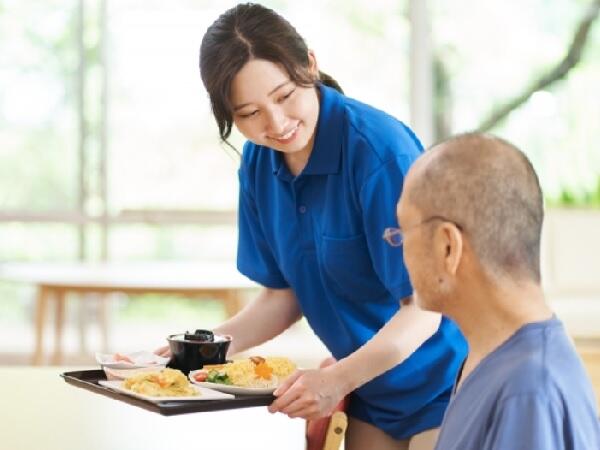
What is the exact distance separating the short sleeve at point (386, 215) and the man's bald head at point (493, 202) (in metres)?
0.51

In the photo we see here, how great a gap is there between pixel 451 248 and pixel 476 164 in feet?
0.32

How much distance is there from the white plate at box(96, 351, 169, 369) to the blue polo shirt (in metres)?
0.25

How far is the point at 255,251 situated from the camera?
2314mm

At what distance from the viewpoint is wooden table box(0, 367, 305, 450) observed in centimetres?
204

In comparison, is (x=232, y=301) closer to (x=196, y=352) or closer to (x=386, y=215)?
(x=196, y=352)

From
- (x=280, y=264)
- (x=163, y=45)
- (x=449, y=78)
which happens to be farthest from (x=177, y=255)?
(x=280, y=264)

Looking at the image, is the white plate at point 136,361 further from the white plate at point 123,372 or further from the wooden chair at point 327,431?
the wooden chair at point 327,431

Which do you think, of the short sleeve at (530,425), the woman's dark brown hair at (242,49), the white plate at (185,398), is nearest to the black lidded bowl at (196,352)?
the white plate at (185,398)

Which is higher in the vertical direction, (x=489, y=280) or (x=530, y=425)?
(x=489, y=280)

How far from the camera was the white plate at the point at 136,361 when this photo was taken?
206 cm

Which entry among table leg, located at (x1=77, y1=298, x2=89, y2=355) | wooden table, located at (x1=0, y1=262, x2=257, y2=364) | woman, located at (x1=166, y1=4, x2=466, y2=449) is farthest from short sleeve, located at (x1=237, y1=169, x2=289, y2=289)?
table leg, located at (x1=77, y1=298, x2=89, y2=355)

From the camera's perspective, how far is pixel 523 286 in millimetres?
1424

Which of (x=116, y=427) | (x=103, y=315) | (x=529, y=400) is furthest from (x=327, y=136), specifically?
(x=103, y=315)

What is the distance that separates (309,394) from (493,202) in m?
0.56
